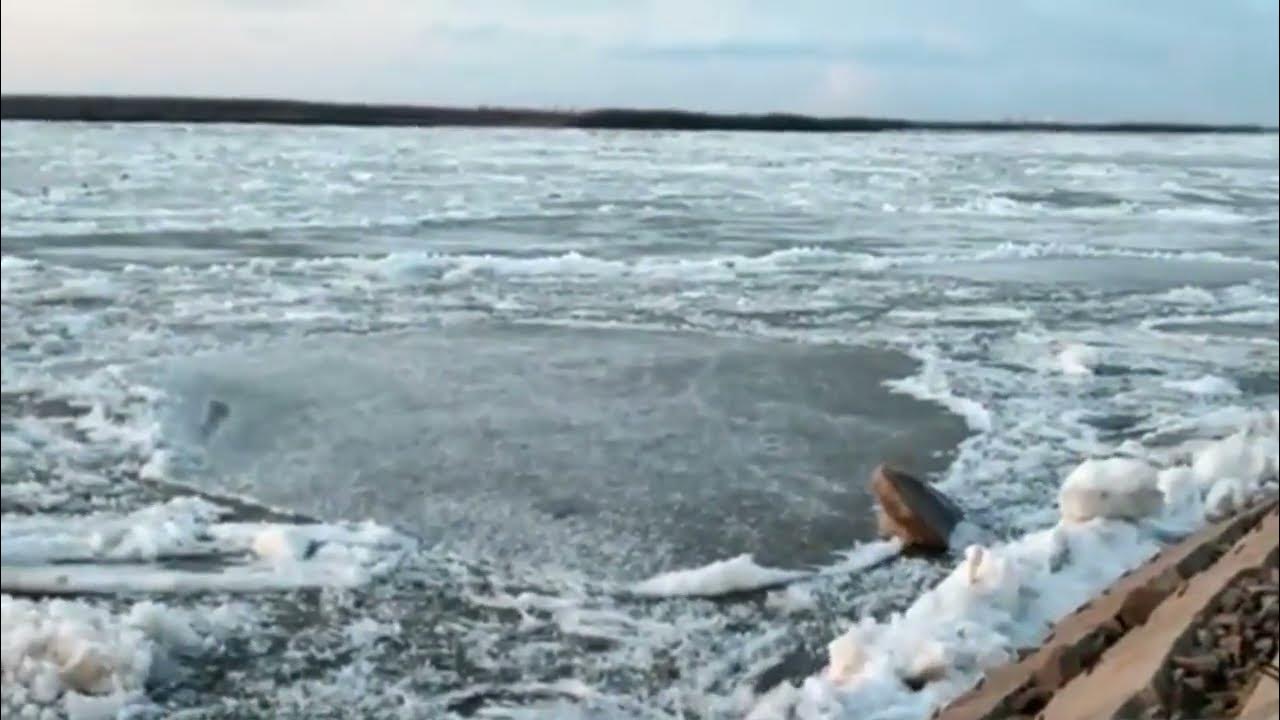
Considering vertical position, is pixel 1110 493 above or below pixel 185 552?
above

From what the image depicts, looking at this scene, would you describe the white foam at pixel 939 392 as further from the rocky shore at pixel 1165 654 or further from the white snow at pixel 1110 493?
the rocky shore at pixel 1165 654

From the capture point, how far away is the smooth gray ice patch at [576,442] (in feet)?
14.1

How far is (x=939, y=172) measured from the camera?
1900cm

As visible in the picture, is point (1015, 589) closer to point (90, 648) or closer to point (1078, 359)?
point (90, 648)

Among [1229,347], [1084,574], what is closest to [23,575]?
[1084,574]

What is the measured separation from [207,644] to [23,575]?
2.21ft

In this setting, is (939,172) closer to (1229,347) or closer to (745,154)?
(745,154)

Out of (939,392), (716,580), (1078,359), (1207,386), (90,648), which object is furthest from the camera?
(1078,359)

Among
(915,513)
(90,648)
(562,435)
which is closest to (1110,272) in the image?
(562,435)

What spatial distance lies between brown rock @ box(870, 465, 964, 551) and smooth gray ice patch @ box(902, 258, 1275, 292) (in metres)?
5.89

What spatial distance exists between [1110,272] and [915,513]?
7.06 meters

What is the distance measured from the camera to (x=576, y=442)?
5.22m

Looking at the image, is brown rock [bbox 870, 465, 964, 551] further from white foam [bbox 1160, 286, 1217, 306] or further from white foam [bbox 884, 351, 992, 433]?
white foam [bbox 1160, 286, 1217, 306]

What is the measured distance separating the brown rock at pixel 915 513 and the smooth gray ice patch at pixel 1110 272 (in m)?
5.89
